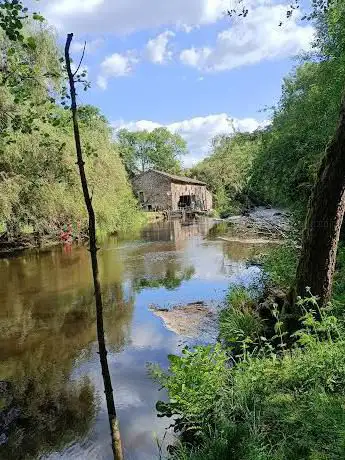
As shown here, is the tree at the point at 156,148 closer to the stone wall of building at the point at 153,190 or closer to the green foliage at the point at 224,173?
the green foliage at the point at 224,173

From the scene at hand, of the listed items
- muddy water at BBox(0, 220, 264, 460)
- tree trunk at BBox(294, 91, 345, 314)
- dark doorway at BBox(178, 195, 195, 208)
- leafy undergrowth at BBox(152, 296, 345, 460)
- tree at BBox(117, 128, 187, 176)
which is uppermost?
tree at BBox(117, 128, 187, 176)

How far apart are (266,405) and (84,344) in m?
5.83

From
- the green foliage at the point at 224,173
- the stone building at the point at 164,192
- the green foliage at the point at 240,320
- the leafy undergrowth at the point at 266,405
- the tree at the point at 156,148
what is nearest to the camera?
the leafy undergrowth at the point at 266,405

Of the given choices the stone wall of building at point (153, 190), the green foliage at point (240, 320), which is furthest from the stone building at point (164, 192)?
the green foliage at point (240, 320)

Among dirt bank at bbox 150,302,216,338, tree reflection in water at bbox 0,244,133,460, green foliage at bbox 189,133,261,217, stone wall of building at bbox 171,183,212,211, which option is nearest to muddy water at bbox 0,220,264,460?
tree reflection in water at bbox 0,244,133,460

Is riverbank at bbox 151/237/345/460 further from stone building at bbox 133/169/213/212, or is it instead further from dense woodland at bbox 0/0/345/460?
stone building at bbox 133/169/213/212

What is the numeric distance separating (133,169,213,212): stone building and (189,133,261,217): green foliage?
3622 millimetres

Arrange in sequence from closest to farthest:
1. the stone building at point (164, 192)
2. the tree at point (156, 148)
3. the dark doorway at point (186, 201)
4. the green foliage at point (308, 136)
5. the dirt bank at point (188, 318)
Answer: the dirt bank at point (188, 318)
the green foliage at point (308, 136)
the stone building at point (164, 192)
the dark doorway at point (186, 201)
the tree at point (156, 148)

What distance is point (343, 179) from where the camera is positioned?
5.25 m

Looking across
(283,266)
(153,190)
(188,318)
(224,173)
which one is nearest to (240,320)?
(283,266)

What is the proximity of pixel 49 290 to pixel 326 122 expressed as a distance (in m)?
10.0

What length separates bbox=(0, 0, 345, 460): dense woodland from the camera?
11.4 ft

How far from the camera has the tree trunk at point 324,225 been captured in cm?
528

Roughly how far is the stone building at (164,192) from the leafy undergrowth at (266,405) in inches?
1884
